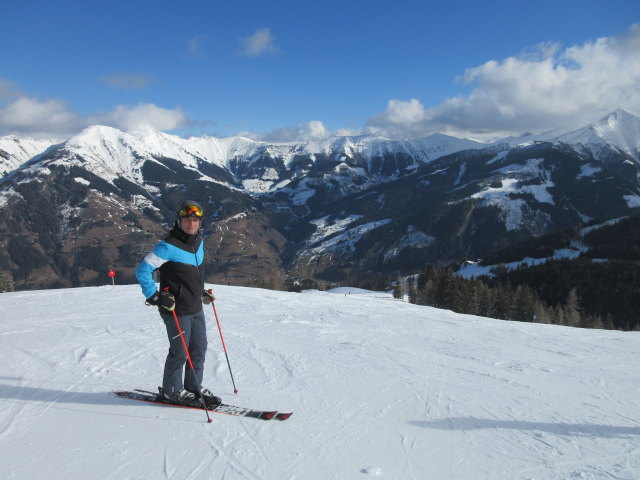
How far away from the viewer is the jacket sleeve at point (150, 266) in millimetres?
5434

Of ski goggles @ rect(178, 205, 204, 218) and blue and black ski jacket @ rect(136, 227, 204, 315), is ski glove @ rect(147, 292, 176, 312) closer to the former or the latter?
blue and black ski jacket @ rect(136, 227, 204, 315)

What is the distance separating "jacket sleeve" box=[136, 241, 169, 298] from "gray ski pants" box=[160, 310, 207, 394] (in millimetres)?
470

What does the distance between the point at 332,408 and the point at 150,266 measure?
3338mm

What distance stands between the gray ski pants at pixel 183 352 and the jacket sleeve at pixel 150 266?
470 mm

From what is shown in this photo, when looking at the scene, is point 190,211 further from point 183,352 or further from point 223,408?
point 223,408

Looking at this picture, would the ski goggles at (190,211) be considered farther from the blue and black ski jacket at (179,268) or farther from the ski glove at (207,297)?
the ski glove at (207,297)

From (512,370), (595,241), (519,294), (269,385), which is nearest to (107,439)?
(269,385)

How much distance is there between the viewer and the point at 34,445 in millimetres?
4922

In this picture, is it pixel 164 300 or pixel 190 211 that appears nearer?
pixel 164 300

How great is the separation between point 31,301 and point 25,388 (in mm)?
13416

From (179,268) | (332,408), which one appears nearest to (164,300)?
(179,268)

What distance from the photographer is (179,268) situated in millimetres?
5762

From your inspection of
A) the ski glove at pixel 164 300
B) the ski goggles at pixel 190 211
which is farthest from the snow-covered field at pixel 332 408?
the ski goggles at pixel 190 211

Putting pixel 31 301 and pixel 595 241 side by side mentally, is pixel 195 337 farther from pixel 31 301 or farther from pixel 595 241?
pixel 595 241
